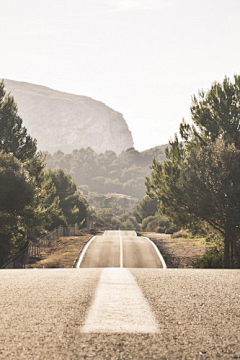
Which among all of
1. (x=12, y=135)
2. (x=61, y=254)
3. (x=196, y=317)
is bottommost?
(x=61, y=254)

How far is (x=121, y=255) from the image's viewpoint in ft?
113

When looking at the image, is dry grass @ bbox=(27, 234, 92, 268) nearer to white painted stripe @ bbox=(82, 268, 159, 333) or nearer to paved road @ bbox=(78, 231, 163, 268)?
paved road @ bbox=(78, 231, 163, 268)

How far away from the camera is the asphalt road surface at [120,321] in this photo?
330 cm

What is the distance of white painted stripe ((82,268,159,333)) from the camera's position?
3.80 m

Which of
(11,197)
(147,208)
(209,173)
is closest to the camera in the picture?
(209,173)

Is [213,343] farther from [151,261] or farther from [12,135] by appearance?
[12,135]

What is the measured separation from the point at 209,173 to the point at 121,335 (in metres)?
21.0

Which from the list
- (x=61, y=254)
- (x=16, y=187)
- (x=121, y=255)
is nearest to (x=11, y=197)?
(x=16, y=187)

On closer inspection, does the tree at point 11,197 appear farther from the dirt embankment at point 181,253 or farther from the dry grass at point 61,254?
the dirt embankment at point 181,253

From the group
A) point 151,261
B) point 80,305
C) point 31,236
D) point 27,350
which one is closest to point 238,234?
point 151,261

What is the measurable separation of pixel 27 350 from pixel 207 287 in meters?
→ 3.50

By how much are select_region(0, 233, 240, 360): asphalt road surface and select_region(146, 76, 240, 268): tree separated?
1763cm

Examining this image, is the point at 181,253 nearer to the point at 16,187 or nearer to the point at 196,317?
the point at 16,187

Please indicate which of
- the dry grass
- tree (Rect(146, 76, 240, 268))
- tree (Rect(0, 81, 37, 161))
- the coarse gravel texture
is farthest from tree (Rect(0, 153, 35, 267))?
the coarse gravel texture
